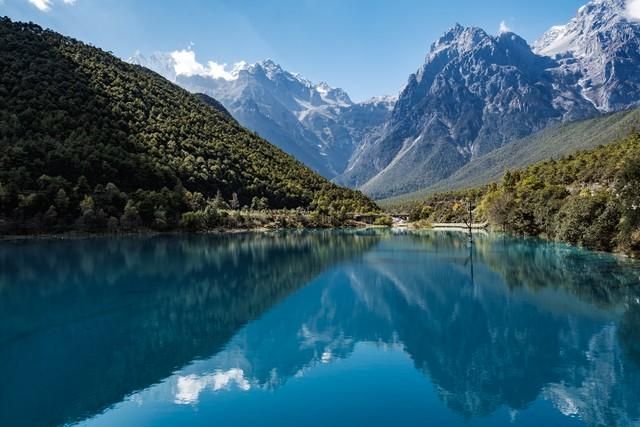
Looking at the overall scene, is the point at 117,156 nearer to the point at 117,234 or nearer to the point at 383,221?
the point at 117,234

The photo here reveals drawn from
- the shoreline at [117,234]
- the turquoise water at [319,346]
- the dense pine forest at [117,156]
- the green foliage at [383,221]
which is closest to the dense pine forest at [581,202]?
the turquoise water at [319,346]

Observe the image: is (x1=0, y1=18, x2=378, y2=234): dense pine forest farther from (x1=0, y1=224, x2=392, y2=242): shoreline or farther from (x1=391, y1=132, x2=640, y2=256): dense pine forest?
(x1=391, y1=132, x2=640, y2=256): dense pine forest

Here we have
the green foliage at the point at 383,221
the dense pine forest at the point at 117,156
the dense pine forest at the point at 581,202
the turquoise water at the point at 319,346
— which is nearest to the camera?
the turquoise water at the point at 319,346

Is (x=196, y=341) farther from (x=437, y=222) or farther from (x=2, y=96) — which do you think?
(x=437, y=222)

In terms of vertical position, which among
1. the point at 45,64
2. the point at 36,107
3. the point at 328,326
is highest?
the point at 45,64

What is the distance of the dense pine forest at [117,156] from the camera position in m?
89.1

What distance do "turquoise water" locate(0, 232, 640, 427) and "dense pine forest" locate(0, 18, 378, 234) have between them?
38940 mm

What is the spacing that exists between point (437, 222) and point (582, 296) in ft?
436

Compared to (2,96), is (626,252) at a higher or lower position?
lower

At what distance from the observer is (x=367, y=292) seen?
44.8 meters

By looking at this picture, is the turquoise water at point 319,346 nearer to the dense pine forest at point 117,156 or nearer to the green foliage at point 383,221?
the dense pine forest at point 117,156

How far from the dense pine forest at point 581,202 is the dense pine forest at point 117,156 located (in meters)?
51.5

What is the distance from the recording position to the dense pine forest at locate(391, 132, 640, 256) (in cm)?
5372

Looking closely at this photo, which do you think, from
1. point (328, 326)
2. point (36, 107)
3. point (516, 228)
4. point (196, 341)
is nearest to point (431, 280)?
point (328, 326)
